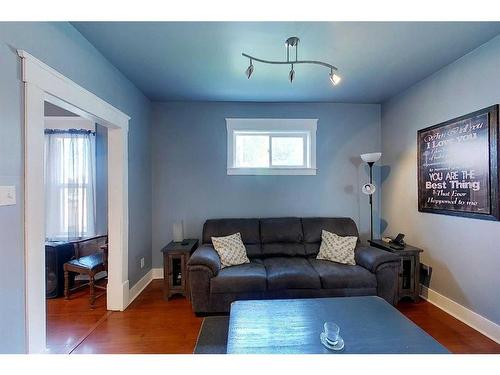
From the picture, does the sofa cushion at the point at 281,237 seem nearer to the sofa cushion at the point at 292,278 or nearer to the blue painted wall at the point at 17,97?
the sofa cushion at the point at 292,278

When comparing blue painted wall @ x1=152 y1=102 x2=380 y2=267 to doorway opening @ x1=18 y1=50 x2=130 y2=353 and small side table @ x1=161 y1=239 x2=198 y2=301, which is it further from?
doorway opening @ x1=18 y1=50 x2=130 y2=353

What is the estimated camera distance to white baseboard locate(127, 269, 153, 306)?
2818mm

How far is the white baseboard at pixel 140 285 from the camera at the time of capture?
2.82 meters

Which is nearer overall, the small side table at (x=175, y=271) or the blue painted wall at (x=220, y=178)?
the small side table at (x=175, y=271)

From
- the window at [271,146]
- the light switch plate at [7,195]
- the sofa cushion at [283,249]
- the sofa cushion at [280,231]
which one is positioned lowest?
the sofa cushion at [283,249]

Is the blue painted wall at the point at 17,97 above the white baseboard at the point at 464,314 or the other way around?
above

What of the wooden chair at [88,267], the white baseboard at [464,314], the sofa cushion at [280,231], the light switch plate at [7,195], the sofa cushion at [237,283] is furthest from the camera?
the sofa cushion at [280,231]

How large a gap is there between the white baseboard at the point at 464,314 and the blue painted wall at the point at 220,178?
48.0 inches

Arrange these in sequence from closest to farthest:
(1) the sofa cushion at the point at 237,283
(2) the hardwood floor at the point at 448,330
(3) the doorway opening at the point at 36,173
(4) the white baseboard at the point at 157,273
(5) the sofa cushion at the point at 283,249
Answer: (3) the doorway opening at the point at 36,173, (2) the hardwood floor at the point at 448,330, (1) the sofa cushion at the point at 237,283, (5) the sofa cushion at the point at 283,249, (4) the white baseboard at the point at 157,273

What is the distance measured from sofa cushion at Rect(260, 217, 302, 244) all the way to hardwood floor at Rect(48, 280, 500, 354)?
126cm

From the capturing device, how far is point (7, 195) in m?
1.31

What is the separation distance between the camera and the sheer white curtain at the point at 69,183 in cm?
333

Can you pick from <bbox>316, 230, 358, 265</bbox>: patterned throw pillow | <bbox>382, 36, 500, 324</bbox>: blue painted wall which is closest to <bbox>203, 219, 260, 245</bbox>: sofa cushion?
<bbox>316, 230, 358, 265</bbox>: patterned throw pillow

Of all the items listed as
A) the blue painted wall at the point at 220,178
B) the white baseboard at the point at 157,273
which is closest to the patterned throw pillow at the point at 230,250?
the blue painted wall at the point at 220,178
